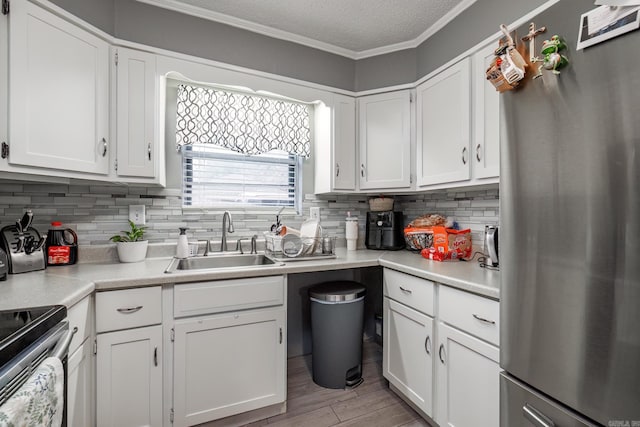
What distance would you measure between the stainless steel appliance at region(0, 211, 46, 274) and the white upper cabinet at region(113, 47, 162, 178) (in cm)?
51

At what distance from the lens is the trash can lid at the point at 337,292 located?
1860 millimetres

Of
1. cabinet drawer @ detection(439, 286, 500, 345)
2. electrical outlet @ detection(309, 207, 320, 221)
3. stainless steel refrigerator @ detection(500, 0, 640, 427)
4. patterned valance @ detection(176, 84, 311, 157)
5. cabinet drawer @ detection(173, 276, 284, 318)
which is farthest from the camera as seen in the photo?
electrical outlet @ detection(309, 207, 320, 221)

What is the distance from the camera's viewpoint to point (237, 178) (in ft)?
7.22

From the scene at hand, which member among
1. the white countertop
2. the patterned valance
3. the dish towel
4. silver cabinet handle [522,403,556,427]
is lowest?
silver cabinet handle [522,403,556,427]

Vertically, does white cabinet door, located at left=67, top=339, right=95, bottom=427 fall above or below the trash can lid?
below

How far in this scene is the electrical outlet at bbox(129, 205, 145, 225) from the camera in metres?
1.85

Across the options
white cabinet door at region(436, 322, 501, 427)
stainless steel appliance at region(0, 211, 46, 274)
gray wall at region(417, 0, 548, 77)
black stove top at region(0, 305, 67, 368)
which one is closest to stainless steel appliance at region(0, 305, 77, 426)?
black stove top at region(0, 305, 67, 368)

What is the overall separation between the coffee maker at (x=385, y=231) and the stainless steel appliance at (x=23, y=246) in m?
2.08

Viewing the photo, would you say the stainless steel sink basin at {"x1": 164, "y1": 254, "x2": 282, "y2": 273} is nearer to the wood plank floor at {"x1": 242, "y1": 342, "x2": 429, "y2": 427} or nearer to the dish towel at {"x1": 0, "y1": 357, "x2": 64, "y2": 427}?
the wood plank floor at {"x1": 242, "y1": 342, "x2": 429, "y2": 427}

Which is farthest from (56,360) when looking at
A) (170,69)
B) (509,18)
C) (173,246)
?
(509,18)

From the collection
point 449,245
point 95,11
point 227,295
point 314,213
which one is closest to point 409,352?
point 449,245

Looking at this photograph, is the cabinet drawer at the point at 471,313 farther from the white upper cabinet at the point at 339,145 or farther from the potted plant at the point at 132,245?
the potted plant at the point at 132,245

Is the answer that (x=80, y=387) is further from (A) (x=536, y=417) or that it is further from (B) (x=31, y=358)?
(A) (x=536, y=417)

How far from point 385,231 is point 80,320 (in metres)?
1.92
